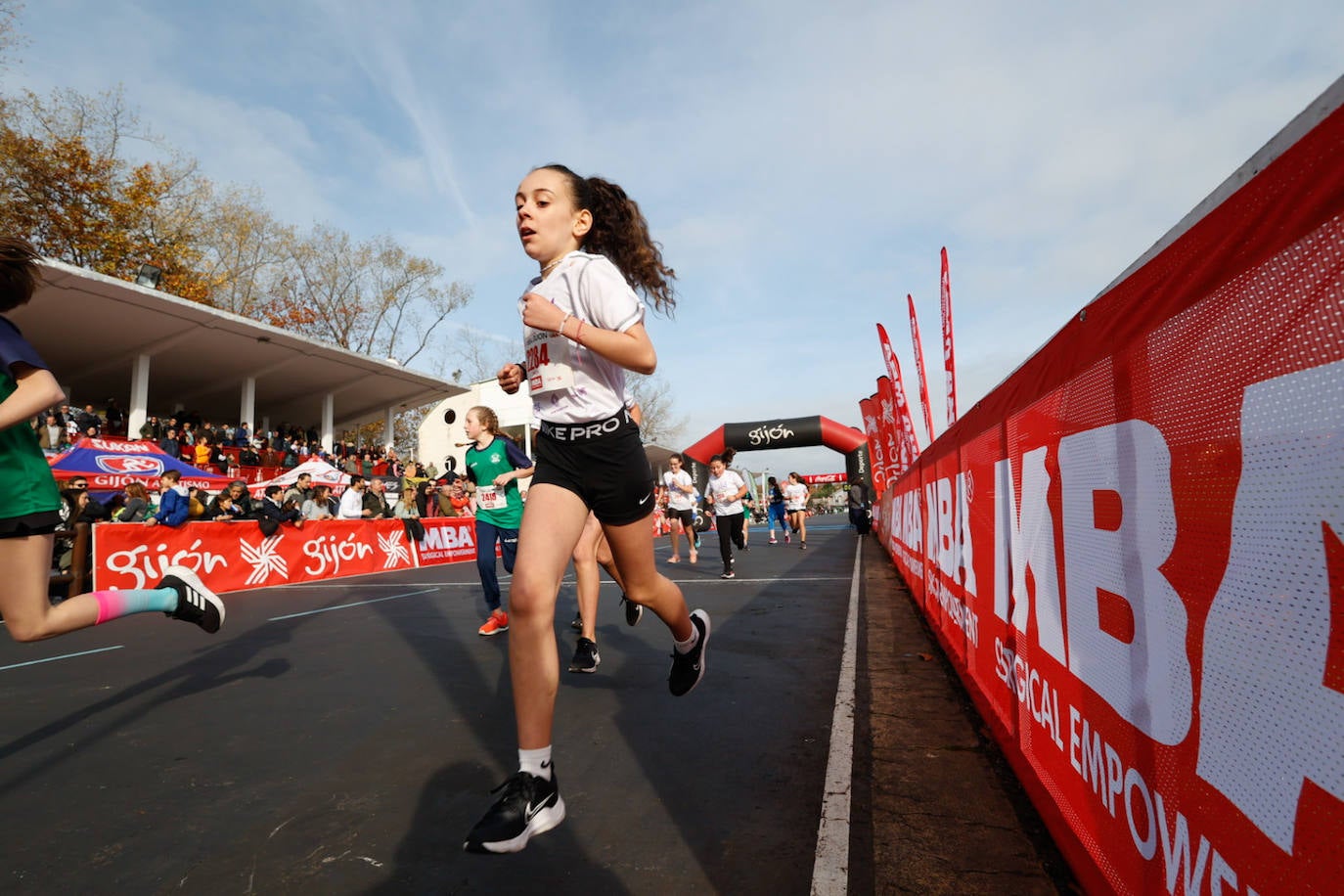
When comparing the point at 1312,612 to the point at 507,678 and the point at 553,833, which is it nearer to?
the point at 553,833

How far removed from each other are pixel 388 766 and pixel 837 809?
1.73m

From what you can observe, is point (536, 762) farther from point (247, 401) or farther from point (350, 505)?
point (247, 401)

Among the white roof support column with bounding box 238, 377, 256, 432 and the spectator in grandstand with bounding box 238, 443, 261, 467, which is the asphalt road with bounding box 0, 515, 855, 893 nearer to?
the spectator in grandstand with bounding box 238, 443, 261, 467

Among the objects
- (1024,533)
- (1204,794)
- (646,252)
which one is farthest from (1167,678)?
(646,252)

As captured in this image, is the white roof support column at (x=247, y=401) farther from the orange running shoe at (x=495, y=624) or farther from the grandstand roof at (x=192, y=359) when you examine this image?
the orange running shoe at (x=495, y=624)

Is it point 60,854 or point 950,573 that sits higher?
point 950,573

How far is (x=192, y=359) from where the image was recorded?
2344cm

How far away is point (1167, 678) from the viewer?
1.44 m

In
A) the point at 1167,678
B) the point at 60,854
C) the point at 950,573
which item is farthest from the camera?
the point at 950,573

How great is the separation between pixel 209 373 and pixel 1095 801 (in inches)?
1161

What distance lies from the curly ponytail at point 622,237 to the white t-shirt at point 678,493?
963 centimetres

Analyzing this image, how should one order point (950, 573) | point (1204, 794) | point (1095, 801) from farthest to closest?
point (950, 573)
point (1095, 801)
point (1204, 794)

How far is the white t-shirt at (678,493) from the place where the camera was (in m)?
12.6

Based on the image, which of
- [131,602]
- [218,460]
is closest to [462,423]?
[218,460]
